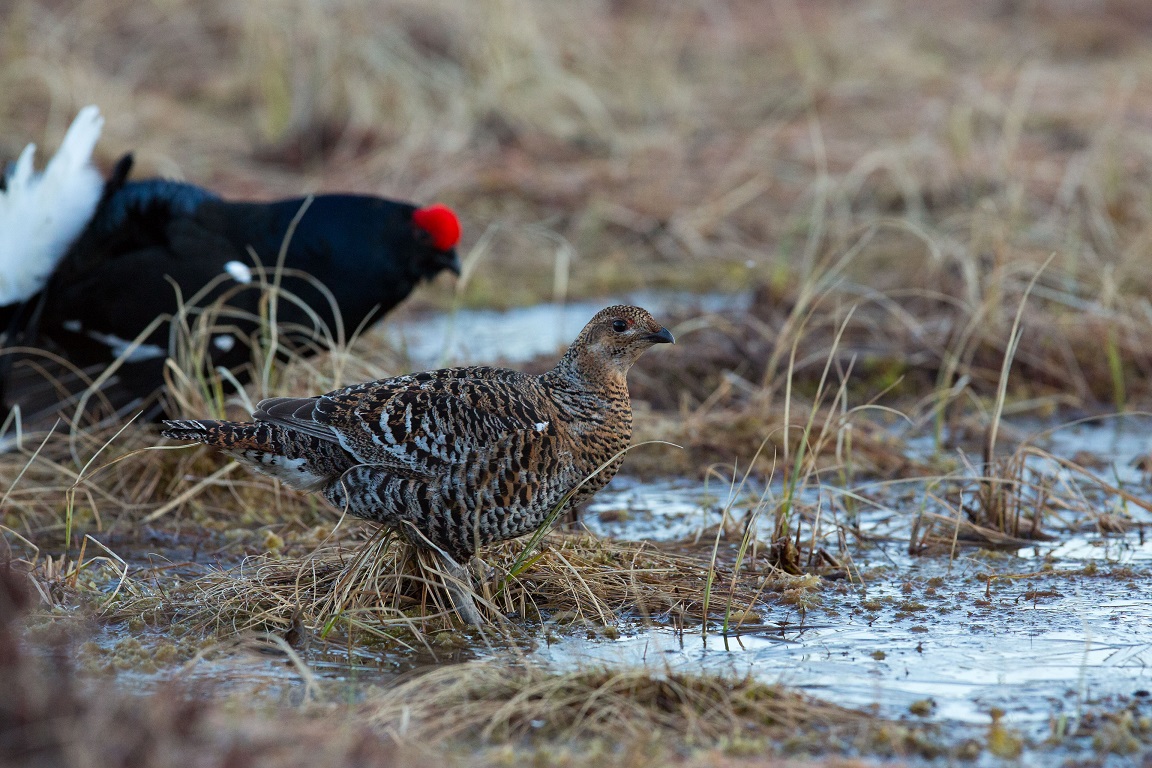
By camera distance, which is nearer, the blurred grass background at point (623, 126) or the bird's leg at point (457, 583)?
the bird's leg at point (457, 583)

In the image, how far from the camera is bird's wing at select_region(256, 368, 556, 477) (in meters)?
4.16

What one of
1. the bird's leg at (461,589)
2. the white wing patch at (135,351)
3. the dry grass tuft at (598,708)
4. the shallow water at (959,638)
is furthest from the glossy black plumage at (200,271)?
the dry grass tuft at (598,708)

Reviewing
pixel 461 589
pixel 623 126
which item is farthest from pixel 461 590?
pixel 623 126

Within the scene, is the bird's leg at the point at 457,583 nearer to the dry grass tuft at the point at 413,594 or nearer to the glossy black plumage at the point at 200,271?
the dry grass tuft at the point at 413,594

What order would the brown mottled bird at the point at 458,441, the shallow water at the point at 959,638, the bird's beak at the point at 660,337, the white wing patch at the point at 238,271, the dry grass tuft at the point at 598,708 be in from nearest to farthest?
the dry grass tuft at the point at 598,708 < the shallow water at the point at 959,638 < the brown mottled bird at the point at 458,441 < the bird's beak at the point at 660,337 < the white wing patch at the point at 238,271

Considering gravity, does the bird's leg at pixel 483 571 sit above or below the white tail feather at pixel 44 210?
below

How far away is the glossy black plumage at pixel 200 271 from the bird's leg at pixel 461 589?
6.32ft

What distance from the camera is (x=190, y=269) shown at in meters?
5.97

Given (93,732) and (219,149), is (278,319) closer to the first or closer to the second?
(93,732)

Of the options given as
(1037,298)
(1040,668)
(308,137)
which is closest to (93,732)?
(1040,668)

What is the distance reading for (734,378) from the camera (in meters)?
6.56

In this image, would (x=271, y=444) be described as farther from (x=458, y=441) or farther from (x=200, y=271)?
(x=200, y=271)

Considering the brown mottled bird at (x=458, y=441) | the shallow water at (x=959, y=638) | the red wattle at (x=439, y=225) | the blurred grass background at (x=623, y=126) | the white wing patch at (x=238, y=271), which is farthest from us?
the blurred grass background at (x=623, y=126)

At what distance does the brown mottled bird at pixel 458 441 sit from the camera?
4145 mm
